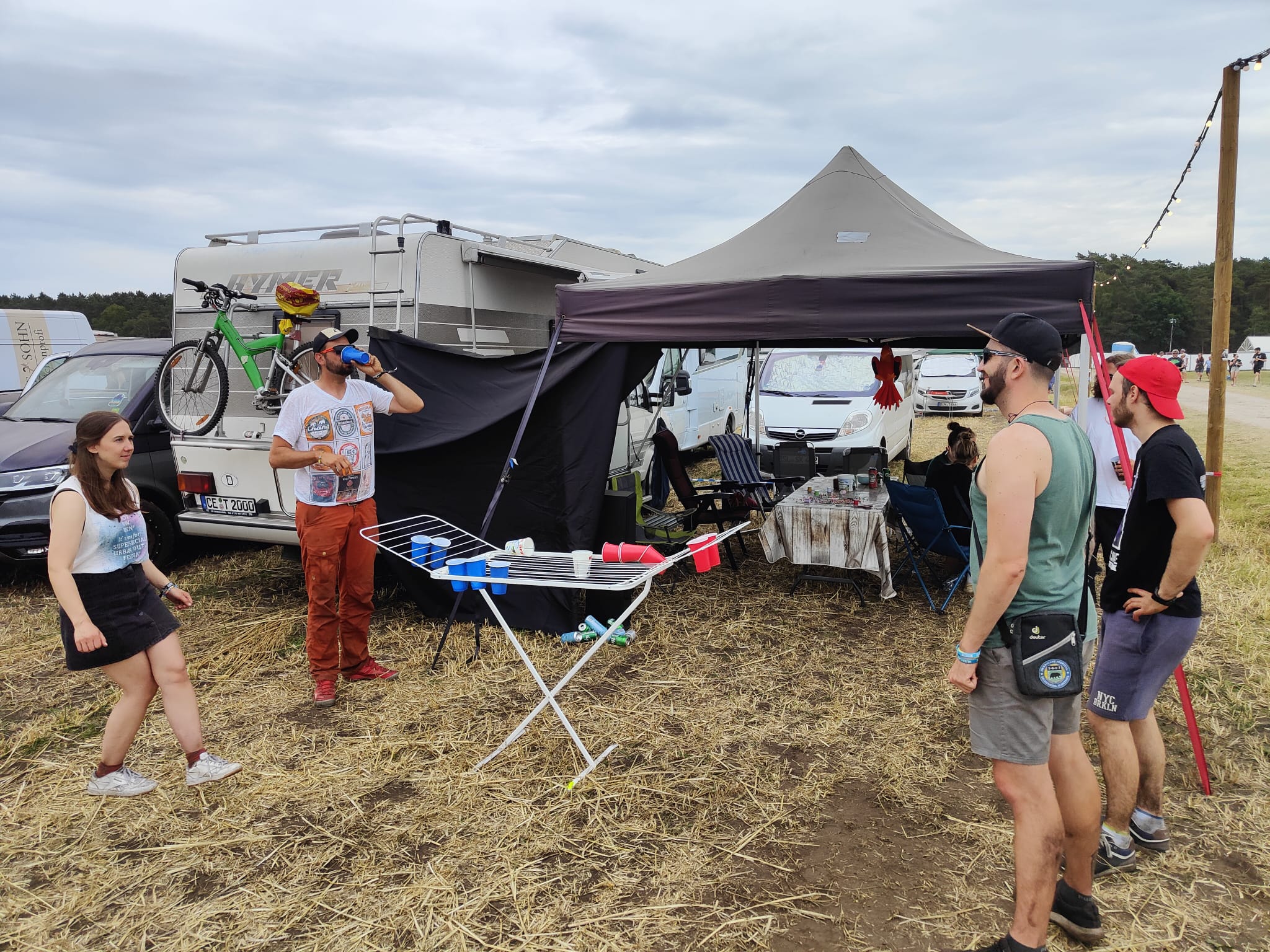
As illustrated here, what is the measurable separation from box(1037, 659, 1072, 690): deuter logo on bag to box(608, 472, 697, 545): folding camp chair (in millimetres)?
3780

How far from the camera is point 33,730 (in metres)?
3.91

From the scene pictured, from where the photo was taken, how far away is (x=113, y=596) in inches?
117

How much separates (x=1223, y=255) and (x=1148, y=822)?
5525 millimetres

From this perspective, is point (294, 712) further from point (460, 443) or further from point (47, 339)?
point (47, 339)

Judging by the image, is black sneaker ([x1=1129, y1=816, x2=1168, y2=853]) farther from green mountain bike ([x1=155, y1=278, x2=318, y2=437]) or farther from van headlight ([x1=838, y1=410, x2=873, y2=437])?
van headlight ([x1=838, y1=410, x2=873, y2=437])

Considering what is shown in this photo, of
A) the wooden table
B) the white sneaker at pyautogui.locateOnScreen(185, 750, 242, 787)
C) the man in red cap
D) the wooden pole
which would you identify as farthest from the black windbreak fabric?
the wooden pole

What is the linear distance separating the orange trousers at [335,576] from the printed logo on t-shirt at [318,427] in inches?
13.8

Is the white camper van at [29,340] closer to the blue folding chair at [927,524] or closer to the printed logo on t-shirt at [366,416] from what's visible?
the printed logo on t-shirt at [366,416]

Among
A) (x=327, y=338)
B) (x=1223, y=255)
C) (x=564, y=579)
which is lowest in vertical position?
(x=564, y=579)

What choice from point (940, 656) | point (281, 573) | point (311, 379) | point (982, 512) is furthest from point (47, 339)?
point (982, 512)

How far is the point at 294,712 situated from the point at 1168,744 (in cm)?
412

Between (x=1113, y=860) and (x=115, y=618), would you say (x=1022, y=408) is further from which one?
(x=115, y=618)

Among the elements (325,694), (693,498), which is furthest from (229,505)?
(693,498)

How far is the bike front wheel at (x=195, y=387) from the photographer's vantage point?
5352 millimetres
